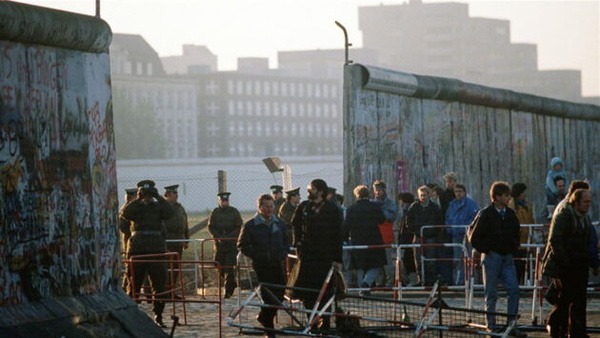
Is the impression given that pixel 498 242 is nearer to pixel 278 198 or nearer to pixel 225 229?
pixel 225 229

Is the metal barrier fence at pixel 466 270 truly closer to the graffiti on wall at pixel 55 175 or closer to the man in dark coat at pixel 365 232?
the man in dark coat at pixel 365 232

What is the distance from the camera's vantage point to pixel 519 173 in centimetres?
3038

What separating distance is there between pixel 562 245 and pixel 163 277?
18.6 feet

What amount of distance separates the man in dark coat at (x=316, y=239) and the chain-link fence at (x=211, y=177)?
2673 centimetres

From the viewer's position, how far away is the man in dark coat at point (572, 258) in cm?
1409

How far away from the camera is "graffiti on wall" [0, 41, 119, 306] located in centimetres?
1232

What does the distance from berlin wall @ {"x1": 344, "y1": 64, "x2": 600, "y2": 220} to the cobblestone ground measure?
2.38 metres

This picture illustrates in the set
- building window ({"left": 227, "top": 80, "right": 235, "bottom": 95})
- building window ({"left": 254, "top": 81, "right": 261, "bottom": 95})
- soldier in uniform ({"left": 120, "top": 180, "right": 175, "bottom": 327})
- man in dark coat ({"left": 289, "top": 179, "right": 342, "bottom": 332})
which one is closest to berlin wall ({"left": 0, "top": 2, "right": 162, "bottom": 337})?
man in dark coat ({"left": 289, "top": 179, "right": 342, "bottom": 332})

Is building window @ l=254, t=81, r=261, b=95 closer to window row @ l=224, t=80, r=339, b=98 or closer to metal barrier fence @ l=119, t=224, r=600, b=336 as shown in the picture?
window row @ l=224, t=80, r=339, b=98

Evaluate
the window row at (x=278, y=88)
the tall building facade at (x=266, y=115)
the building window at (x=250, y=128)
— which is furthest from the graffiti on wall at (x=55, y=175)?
the building window at (x=250, y=128)

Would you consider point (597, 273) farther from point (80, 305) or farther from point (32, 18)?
point (32, 18)

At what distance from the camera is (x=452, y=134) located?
2591 centimetres

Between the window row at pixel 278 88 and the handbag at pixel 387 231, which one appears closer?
the handbag at pixel 387 231

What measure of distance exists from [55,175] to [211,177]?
32490 millimetres
